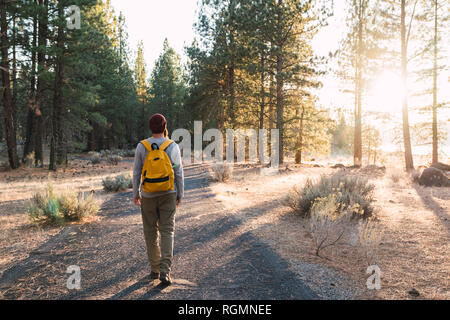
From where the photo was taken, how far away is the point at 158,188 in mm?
3281

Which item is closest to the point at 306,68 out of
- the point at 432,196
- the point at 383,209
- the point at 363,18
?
the point at 363,18

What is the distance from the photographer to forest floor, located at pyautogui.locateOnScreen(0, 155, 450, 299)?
3191mm

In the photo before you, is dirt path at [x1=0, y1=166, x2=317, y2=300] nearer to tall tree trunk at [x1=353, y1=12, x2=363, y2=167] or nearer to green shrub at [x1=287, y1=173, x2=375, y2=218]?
green shrub at [x1=287, y1=173, x2=375, y2=218]

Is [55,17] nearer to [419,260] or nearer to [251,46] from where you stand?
[251,46]

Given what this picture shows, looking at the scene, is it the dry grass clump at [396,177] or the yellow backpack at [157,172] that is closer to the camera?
the yellow backpack at [157,172]

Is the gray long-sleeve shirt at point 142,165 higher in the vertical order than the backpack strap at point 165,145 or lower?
lower

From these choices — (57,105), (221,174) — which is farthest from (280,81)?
(57,105)

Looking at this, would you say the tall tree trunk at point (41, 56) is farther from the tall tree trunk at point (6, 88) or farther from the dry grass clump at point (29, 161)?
the tall tree trunk at point (6, 88)

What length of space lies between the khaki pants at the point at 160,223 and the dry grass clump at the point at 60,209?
367 cm

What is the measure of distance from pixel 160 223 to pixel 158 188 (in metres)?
0.50

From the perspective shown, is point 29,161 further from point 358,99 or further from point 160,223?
point 358,99

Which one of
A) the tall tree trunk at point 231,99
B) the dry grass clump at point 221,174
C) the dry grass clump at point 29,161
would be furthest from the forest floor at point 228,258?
the tall tree trunk at point 231,99

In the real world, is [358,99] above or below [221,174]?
above

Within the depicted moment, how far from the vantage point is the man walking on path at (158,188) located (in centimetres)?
328
